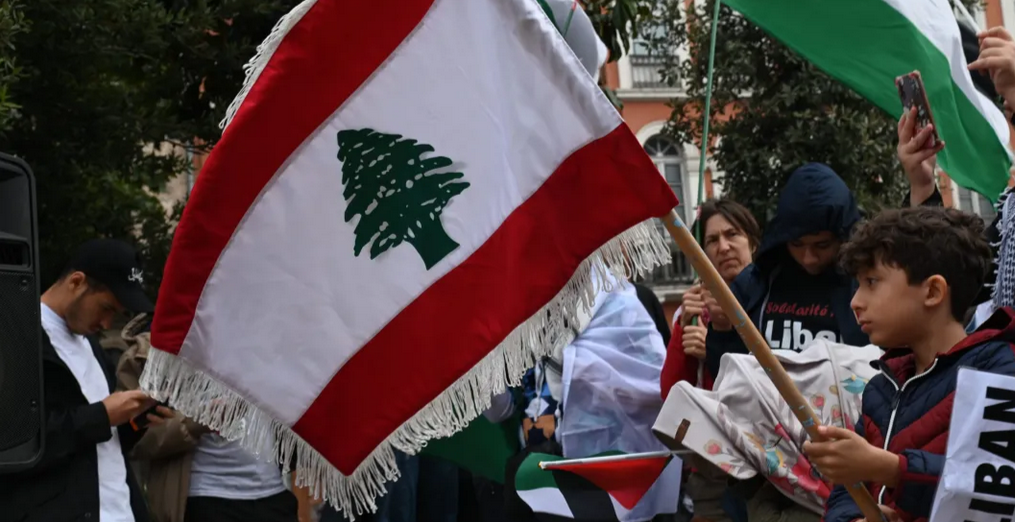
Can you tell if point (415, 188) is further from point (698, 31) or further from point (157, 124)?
point (698, 31)

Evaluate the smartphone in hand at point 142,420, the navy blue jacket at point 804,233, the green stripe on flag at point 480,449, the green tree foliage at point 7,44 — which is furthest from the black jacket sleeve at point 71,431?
the navy blue jacket at point 804,233

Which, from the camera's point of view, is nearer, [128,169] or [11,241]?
[11,241]

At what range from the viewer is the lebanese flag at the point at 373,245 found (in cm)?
354

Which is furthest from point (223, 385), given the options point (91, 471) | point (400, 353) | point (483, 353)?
point (91, 471)

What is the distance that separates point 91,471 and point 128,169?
154 inches

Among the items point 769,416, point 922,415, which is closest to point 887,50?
point 769,416

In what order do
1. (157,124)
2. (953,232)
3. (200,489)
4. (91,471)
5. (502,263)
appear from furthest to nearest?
1. (157,124)
2. (200,489)
3. (91,471)
4. (502,263)
5. (953,232)

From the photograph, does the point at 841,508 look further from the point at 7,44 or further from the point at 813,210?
the point at 7,44

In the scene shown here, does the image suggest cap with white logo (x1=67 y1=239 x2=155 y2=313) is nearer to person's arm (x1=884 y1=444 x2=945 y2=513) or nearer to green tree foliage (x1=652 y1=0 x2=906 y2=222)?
person's arm (x1=884 y1=444 x2=945 y2=513)

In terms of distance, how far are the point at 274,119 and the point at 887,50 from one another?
95.0 inches

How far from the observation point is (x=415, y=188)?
3.60m

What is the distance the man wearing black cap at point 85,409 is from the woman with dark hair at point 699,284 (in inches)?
87.0

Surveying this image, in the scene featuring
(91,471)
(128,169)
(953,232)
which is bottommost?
(91,471)

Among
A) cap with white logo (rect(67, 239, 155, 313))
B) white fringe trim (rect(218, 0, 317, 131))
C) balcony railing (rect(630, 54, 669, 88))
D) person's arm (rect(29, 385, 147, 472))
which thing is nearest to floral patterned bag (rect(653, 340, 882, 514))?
white fringe trim (rect(218, 0, 317, 131))
